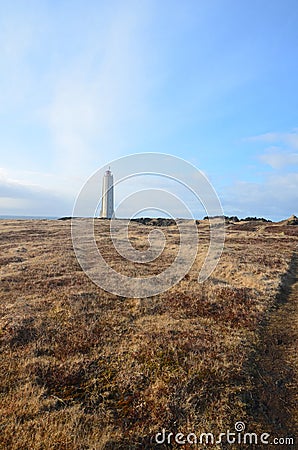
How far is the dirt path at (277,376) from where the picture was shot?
21.6ft

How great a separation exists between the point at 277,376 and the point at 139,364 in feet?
12.9

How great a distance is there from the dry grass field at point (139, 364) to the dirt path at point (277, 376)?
30 millimetres

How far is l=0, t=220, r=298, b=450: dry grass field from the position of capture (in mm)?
6212

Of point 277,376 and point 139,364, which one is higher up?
point 139,364

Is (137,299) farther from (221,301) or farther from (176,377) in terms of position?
(176,377)

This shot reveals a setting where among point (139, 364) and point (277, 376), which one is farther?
point (139, 364)

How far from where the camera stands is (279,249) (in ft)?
110

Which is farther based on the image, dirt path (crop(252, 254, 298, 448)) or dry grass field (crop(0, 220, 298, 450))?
dirt path (crop(252, 254, 298, 448))

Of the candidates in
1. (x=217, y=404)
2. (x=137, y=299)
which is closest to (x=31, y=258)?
(x=137, y=299)

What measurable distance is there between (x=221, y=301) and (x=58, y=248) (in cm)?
1944

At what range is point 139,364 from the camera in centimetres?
854

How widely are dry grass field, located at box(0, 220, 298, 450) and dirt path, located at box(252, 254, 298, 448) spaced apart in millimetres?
30

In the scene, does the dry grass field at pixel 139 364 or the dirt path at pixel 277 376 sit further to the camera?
the dirt path at pixel 277 376

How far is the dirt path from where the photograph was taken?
657 cm
